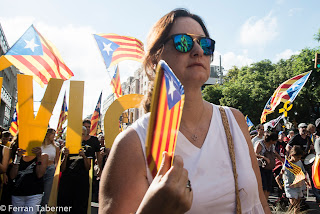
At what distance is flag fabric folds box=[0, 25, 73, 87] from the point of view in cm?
512

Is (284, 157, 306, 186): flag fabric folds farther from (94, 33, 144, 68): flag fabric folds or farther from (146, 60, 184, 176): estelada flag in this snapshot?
(146, 60, 184, 176): estelada flag

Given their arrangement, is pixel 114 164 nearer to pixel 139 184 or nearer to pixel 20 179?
pixel 139 184

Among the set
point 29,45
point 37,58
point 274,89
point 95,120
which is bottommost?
point 95,120

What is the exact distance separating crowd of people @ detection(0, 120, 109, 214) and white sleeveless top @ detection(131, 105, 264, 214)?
281cm

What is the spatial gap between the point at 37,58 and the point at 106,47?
2.43 meters

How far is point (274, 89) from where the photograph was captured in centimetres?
2645

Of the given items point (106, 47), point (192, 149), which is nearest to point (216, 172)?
point (192, 149)

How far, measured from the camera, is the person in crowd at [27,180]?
13.3 feet

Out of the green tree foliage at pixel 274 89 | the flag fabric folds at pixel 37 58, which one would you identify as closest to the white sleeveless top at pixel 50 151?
the flag fabric folds at pixel 37 58

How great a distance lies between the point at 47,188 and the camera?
486cm

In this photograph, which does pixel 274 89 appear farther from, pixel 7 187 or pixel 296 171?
pixel 7 187

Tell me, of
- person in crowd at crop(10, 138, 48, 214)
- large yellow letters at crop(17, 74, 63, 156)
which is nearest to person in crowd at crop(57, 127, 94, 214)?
person in crowd at crop(10, 138, 48, 214)

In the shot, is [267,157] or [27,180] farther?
[267,157]

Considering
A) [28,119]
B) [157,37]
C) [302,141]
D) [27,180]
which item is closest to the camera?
[157,37]
